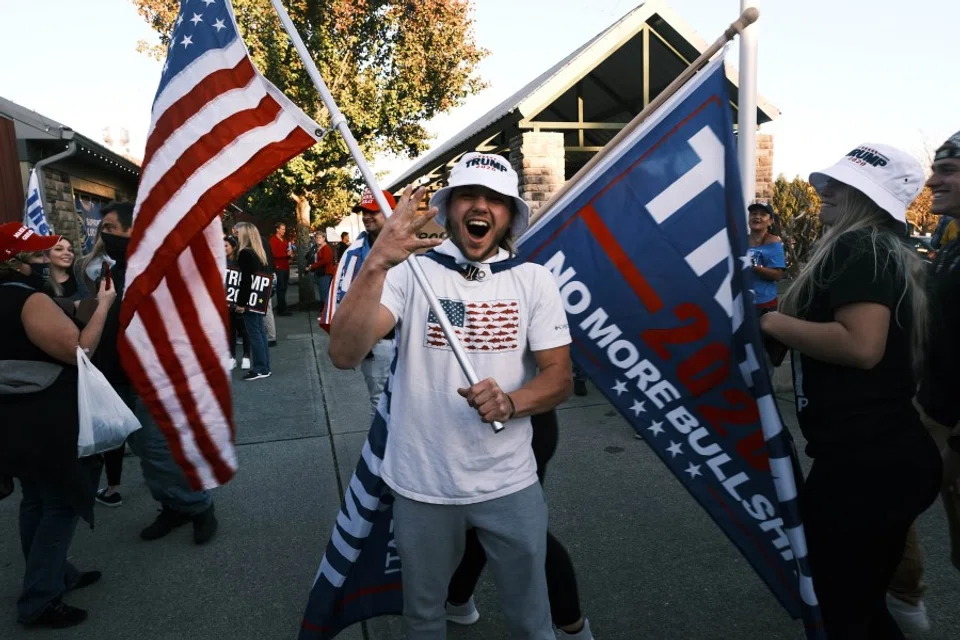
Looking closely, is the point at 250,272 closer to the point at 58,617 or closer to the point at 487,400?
the point at 58,617

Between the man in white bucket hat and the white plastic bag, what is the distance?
171cm

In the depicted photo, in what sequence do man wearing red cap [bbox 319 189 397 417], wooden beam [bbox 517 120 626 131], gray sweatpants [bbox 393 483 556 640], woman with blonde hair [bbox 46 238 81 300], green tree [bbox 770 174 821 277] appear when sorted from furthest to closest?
green tree [bbox 770 174 821 277] → wooden beam [bbox 517 120 626 131] → woman with blonde hair [bbox 46 238 81 300] → man wearing red cap [bbox 319 189 397 417] → gray sweatpants [bbox 393 483 556 640]

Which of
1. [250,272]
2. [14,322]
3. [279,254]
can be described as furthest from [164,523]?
[279,254]

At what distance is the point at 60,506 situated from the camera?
291cm

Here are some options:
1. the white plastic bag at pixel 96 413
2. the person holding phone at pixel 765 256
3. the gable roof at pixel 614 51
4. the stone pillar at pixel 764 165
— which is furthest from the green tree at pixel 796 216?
the white plastic bag at pixel 96 413

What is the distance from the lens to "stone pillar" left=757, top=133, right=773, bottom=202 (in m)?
Result: 9.48

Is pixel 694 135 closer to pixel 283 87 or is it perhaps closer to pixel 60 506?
pixel 60 506

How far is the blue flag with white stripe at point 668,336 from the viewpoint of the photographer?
7.17 feet

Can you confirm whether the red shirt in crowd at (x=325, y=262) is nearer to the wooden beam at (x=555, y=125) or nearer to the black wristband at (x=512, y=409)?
the wooden beam at (x=555, y=125)

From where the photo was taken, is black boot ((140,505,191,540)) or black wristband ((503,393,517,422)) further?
black boot ((140,505,191,540))

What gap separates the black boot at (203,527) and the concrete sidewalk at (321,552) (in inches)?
2.6

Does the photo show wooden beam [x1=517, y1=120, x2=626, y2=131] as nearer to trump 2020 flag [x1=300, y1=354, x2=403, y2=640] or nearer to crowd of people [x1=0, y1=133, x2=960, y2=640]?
crowd of people [x1=0, y1=133, x2=960, y2=640]

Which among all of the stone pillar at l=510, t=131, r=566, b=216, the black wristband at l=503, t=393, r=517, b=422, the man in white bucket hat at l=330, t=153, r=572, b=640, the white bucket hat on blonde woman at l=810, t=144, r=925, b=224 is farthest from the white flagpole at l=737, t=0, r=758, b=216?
the stone pillar at l=510, t=131, r=566, b=216

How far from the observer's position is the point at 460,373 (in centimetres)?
190
